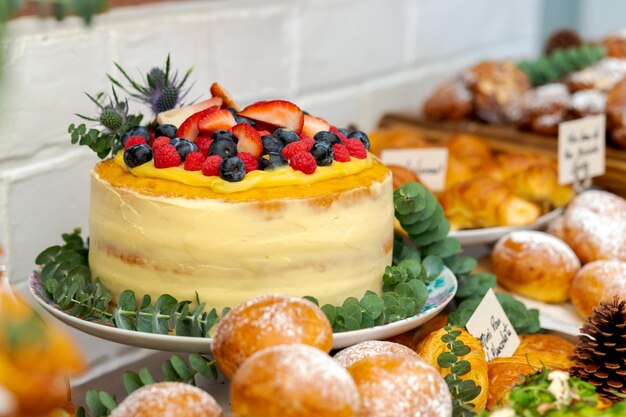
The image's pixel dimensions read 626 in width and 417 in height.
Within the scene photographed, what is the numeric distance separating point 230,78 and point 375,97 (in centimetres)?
57

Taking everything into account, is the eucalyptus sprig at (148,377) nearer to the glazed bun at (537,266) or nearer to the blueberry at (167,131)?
the blueberry at (167,131)

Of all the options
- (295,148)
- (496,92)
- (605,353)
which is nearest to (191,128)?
(295,148)

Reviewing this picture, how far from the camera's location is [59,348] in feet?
1.18

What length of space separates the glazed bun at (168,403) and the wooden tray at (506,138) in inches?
50.4

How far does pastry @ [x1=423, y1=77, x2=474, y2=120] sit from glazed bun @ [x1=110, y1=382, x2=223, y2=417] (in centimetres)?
148

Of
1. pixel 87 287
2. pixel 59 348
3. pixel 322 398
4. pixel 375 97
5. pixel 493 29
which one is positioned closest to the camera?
pixel 59 348

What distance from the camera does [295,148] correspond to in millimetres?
941

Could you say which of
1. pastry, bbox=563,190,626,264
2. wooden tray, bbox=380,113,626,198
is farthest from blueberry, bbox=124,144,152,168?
wooden tray, bbox=380,113,626,198

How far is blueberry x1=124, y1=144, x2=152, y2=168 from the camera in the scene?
943mm

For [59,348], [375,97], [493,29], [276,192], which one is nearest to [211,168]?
[276,192]

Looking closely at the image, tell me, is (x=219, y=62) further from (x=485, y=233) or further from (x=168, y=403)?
(x=168, y=403)

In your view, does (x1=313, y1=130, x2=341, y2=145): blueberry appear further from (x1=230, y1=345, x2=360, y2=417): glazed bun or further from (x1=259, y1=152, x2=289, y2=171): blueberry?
(x1=230, y1=345, x2=360, y2=417): glazed bun

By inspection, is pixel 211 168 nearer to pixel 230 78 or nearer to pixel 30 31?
pixel 30 31

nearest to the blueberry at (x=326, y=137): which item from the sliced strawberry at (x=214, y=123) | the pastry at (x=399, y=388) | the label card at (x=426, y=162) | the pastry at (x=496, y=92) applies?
the sliced strawberry at (x=214, y=123)
